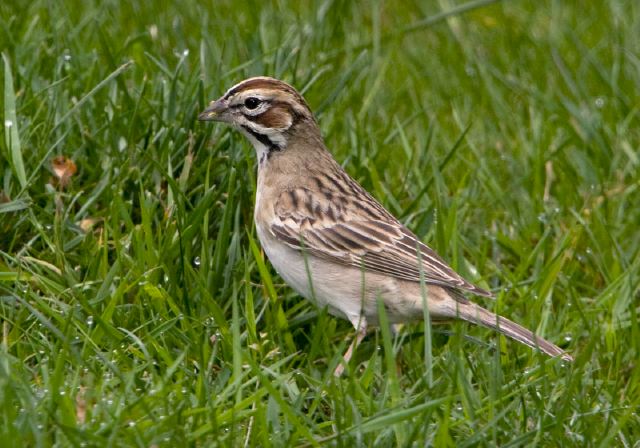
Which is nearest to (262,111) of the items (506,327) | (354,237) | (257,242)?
(257,242)

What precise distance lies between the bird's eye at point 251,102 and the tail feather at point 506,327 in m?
1.40

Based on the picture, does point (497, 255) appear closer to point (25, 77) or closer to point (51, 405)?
point (25, 77)

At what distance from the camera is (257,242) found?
21.9 feet

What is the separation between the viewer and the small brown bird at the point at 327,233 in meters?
6.15

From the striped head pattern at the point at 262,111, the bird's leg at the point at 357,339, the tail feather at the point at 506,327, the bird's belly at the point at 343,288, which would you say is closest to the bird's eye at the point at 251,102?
the striped head pattern at the point at 262,111

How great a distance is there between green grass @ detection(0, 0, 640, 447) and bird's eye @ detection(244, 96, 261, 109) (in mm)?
356

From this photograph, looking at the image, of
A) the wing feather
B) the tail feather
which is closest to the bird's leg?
the wing feather

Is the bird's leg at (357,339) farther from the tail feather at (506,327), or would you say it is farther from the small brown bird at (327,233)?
the tail feather at (506,327)

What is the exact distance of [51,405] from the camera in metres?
4.65

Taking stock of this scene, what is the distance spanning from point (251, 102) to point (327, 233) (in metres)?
0.74

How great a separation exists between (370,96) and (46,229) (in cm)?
276

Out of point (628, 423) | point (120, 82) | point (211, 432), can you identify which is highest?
point (120, 82)

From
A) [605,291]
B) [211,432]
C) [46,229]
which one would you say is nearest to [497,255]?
[605,291]

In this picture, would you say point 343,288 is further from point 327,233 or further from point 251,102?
point 251,102
